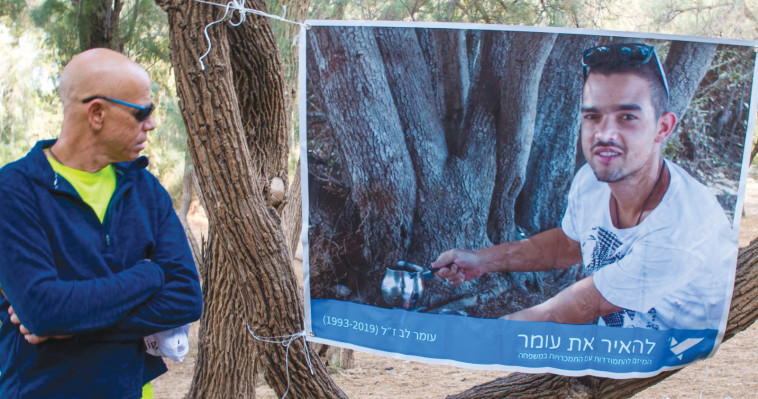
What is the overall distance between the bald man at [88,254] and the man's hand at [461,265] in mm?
844

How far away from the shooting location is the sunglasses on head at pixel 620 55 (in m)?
2.04

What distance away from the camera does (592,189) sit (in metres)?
2.11

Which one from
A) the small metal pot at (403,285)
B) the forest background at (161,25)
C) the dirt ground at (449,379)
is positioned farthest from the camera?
the dirt ground at (449,379)

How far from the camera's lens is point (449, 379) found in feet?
19.3

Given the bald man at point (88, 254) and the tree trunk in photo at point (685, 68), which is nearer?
the bald man at point (88, 254)

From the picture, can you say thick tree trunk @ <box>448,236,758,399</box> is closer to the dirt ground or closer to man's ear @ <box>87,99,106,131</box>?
man's ear @ <box>87,99,106,131</box>

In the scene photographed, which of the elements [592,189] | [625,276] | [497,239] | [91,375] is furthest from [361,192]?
[91,375]

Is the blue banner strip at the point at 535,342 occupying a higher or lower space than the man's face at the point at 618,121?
lower

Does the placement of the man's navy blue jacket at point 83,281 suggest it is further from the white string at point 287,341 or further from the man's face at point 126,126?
the white string at point 287,341

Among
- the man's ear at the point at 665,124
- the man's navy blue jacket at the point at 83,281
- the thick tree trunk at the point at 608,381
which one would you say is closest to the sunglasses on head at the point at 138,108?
the man's navy blue jacket at the point at 83,281

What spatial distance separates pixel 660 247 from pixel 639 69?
0.55m

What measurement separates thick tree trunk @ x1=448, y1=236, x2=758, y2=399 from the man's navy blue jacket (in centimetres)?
136

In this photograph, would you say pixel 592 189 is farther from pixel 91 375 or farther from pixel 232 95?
pixel 91 375

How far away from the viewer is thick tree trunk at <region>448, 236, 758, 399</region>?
2.29m
